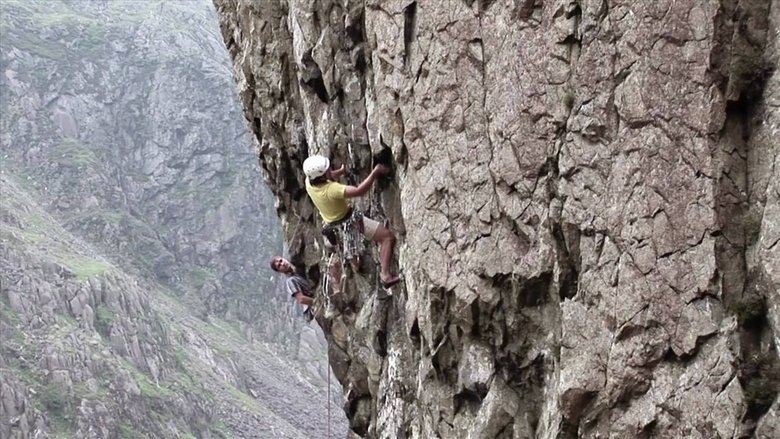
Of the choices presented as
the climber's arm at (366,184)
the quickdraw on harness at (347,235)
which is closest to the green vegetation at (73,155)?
the quickdraw on harness at (347,235)

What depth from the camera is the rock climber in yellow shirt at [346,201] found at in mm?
19438

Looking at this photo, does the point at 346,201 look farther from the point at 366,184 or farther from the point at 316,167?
the point at 366,184

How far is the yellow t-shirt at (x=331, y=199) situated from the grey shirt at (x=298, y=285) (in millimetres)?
6223

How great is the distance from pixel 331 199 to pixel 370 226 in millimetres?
1017

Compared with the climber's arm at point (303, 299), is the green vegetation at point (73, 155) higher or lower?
lower

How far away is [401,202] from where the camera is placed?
18656mm

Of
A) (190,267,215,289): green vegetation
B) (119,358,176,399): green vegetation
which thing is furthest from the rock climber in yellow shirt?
(190,267,215,289): green vegetation

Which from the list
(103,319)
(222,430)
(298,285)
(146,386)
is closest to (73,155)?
(103,319)

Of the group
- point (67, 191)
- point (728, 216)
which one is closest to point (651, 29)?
point (728, 216)

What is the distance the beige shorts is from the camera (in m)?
19.7

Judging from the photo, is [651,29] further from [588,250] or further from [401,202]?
[401,202]

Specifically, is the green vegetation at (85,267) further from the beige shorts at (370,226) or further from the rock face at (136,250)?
the beige shorts at (370,226)

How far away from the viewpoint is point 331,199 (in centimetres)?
1995

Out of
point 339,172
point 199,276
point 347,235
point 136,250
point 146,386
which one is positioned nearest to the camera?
point 339,172
